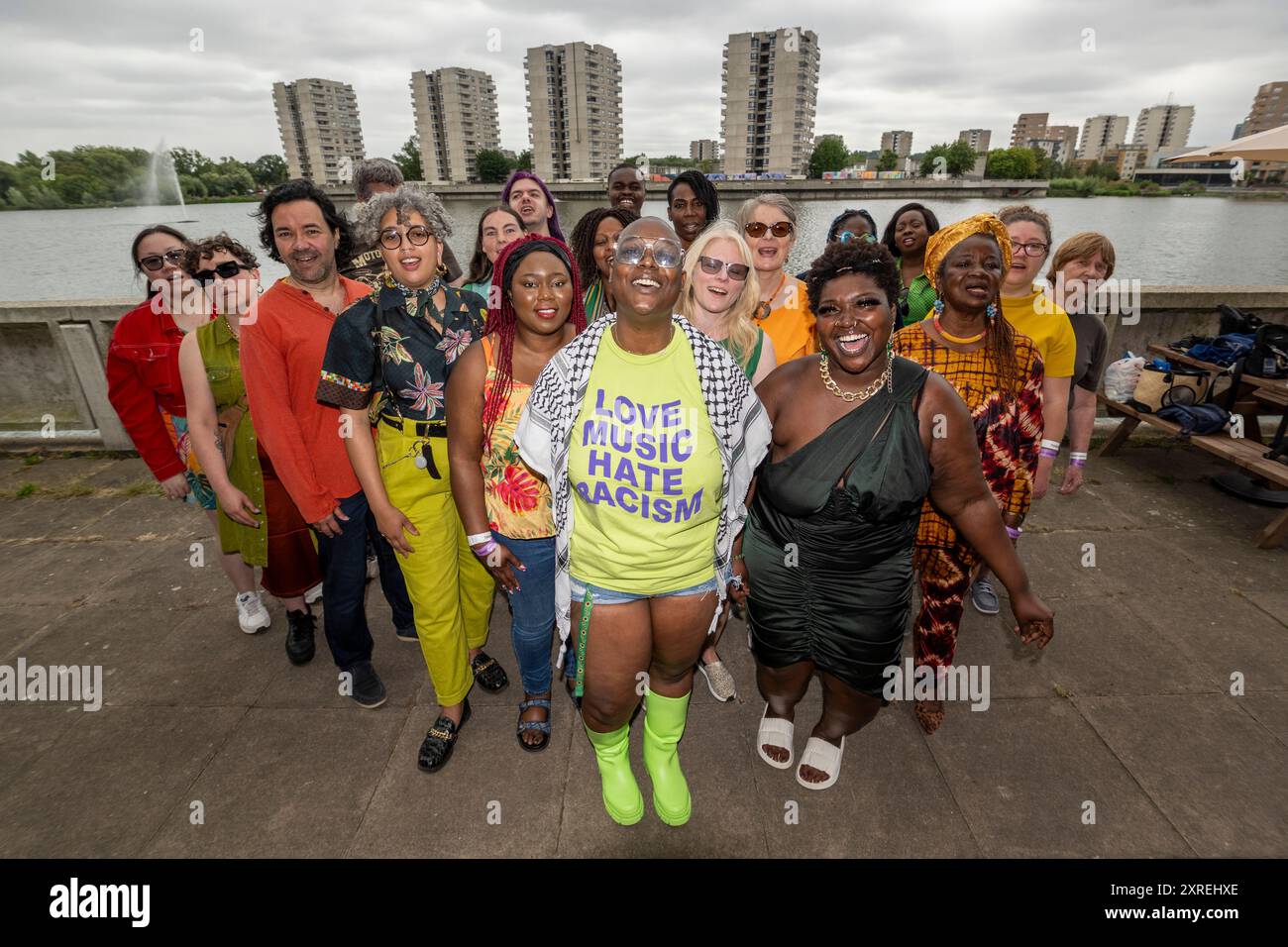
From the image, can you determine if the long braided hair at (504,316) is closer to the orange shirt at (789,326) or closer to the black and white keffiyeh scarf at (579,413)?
the black and white keffiyeh scarf at (579,413)

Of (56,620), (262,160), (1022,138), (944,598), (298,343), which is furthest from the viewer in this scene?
(1022,138)

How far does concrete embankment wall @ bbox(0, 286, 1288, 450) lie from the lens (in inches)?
250

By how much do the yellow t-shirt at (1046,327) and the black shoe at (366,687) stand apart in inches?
157

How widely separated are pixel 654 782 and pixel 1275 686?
3.49m

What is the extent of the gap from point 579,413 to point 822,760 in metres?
2.01

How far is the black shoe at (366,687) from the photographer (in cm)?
326

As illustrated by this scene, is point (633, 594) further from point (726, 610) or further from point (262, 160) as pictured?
point (262, 160)

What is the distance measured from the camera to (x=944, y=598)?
116 inches

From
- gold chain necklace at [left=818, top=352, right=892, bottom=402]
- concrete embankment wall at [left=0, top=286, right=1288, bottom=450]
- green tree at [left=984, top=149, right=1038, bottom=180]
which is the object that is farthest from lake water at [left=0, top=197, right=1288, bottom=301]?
green tree at [left=984, top=149, right=1038, bottom=180]

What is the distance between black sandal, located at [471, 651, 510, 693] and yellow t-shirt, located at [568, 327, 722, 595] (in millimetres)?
1627

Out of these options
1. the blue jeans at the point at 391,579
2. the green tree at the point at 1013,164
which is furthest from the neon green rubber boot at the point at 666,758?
the green tree at the point at 1013,164

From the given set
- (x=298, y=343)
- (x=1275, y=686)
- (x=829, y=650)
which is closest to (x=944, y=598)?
(x=829, y=650)

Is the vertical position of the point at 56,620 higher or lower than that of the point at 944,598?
lower
